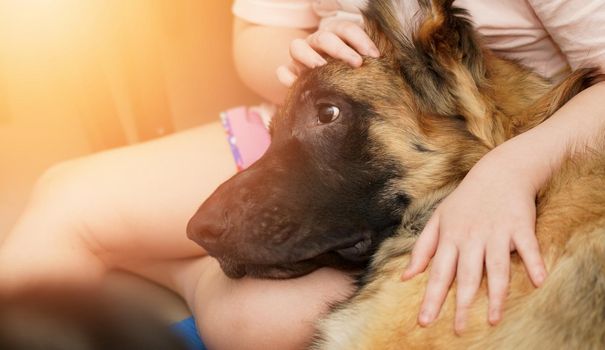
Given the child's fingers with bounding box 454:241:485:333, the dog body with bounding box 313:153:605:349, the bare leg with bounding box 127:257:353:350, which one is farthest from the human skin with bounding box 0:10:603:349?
the child's fingers with bounding box 454:241:485:333

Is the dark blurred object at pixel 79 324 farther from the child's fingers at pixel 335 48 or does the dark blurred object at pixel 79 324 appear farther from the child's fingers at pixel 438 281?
the child's fingers at pixel 335 48

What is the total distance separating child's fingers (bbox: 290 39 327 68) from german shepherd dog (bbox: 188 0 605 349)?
0.10 feet

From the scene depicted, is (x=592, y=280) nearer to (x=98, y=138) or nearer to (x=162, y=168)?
(x=162, y=168)

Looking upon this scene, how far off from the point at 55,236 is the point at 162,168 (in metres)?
0.24

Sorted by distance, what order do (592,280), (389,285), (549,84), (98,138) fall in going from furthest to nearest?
(98,138) < (549,84) < (389,285) < (592,280)

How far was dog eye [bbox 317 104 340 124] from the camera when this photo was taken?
97 centimetres

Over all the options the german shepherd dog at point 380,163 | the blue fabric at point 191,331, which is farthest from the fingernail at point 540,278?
the blue fabric at point 191,331

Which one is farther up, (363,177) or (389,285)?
(363,177)

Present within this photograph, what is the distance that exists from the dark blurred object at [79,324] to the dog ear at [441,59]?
498mm

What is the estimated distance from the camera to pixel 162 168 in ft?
4.24

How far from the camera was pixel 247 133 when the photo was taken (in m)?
1.37

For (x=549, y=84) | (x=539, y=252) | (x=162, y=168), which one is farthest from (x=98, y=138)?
(x=539, y=252)

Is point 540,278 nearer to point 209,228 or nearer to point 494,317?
point 494,317

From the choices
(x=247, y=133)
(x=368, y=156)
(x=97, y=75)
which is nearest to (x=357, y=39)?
(x=368, y=156)
